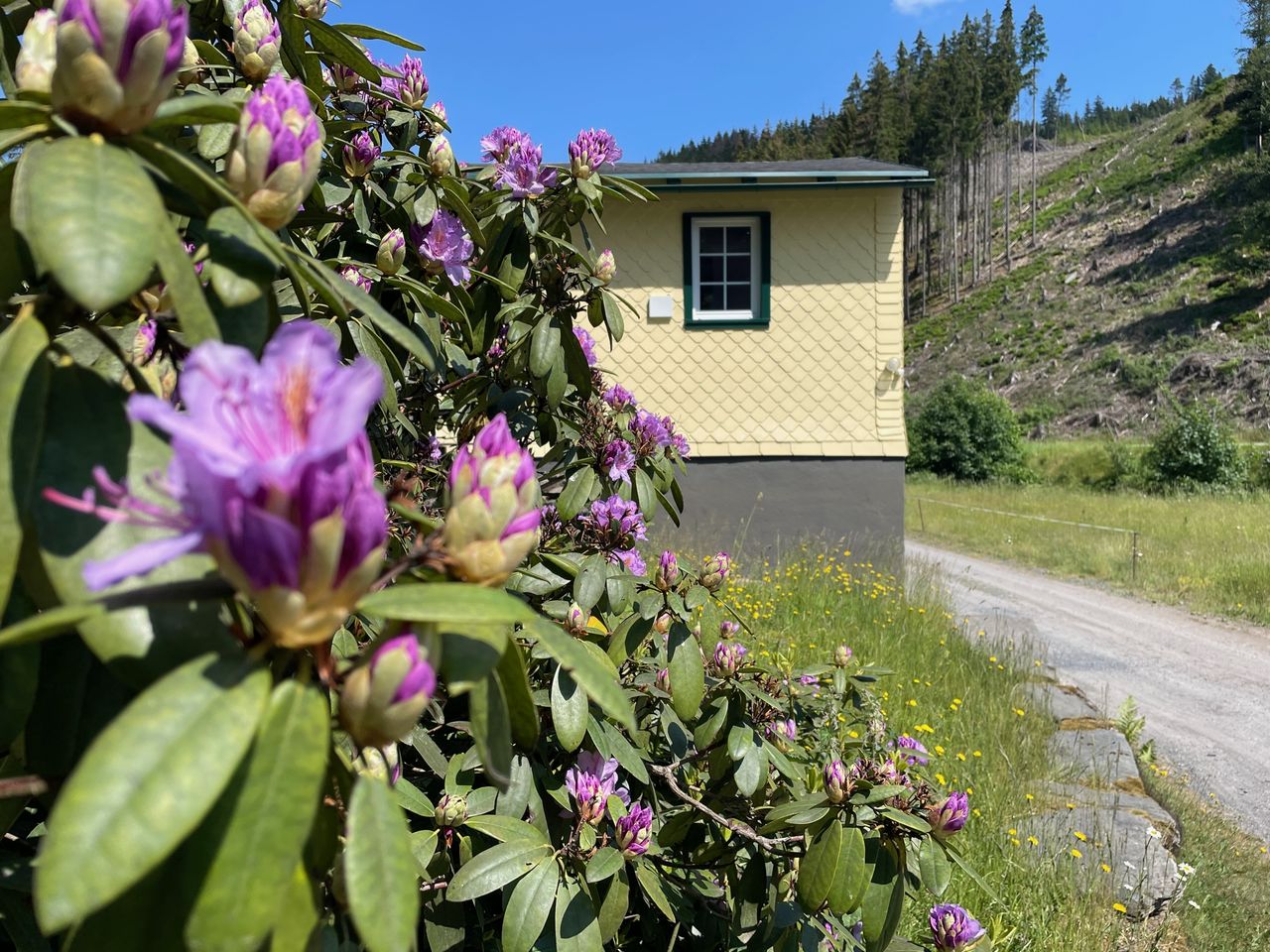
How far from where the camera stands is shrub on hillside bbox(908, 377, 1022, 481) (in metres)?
18.8

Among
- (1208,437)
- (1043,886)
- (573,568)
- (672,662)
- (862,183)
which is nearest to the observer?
(573,568)

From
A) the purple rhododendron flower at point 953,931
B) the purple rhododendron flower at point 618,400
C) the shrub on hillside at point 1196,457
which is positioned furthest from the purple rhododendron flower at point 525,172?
the shrub on hillside at point 1196,457

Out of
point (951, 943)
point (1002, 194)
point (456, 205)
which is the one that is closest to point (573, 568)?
point (456, 205)

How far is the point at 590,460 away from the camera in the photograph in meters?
2.15

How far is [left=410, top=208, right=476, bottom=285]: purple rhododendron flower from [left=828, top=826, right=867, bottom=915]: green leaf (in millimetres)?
1360

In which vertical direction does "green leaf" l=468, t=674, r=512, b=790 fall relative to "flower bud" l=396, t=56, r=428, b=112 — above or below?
below

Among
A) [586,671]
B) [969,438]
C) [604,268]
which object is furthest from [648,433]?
[969,438]

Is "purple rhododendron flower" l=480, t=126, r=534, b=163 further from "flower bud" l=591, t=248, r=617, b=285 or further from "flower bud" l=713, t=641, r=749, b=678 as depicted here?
"flower bud" l=713, t=641, r=749, b=678

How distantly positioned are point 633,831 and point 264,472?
4.01ft

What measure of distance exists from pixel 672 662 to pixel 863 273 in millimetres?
7859

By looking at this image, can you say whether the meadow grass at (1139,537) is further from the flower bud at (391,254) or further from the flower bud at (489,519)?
the flower bud at (489,519)

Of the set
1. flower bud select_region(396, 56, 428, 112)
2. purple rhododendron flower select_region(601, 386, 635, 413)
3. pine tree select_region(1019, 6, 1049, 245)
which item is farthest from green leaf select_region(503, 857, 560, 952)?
pine tree select_region(1019, 6, 1049, 245)

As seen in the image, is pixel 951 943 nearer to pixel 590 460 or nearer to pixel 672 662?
pixel 672 662

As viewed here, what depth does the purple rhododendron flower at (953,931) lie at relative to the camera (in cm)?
173
